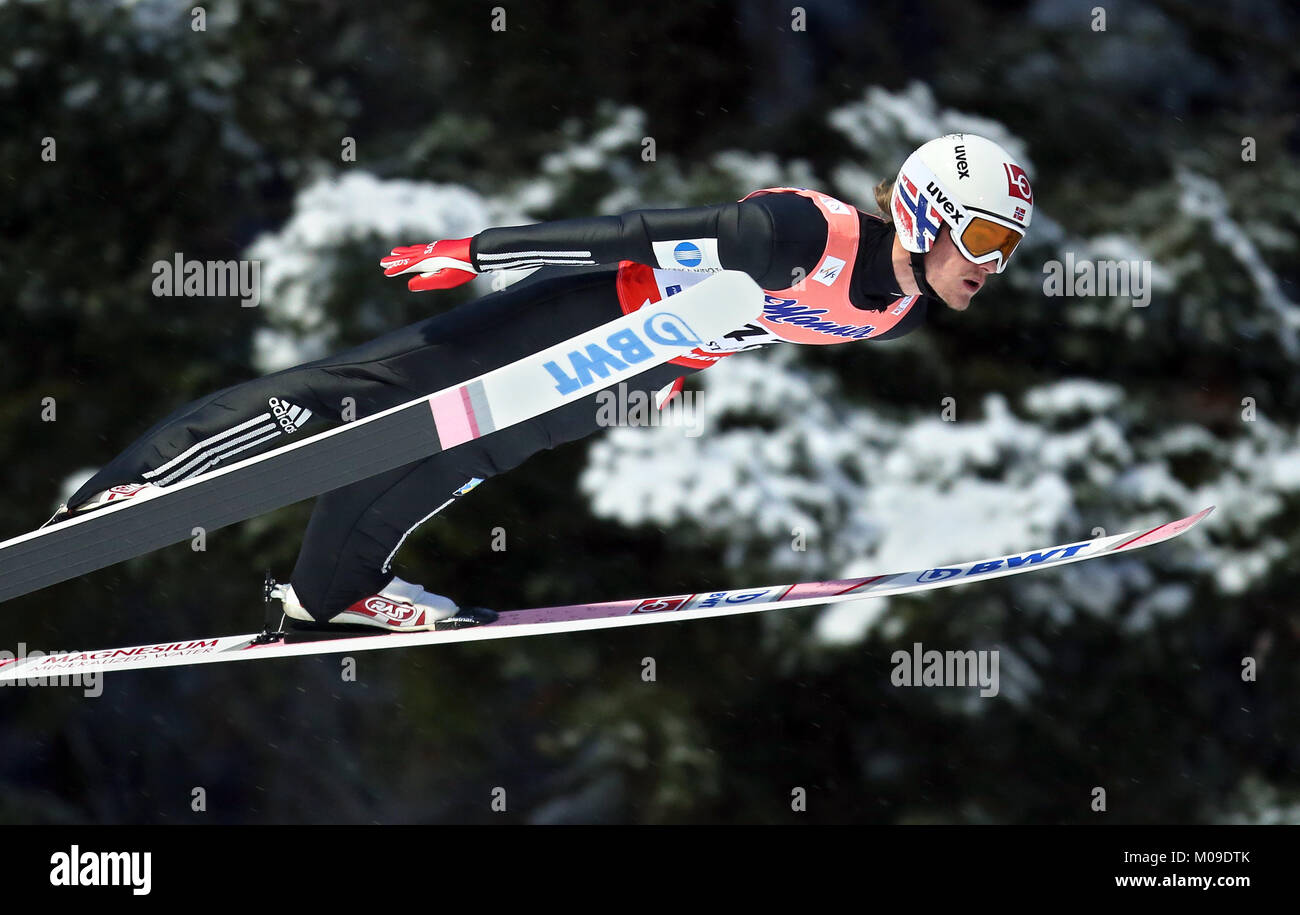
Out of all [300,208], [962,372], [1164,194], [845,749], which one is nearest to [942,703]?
[845,749]

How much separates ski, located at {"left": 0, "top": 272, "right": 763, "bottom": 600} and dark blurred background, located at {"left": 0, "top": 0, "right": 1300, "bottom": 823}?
389 centimetres

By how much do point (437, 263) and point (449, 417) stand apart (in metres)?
0.36

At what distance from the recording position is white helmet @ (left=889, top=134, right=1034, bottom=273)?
2.86 metres

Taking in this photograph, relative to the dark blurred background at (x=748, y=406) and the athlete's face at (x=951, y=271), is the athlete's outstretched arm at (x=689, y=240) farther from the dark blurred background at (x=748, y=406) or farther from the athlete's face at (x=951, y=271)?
the dark blurred background at (x=748, y=406)

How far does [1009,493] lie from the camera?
22.9 ft

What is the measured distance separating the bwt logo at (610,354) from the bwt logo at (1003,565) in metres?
1.24

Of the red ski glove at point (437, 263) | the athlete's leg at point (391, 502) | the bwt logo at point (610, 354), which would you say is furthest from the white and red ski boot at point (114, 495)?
the bwt logo at point (610, 354)

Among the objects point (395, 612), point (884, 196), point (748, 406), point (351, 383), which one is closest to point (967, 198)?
point (884, 196)

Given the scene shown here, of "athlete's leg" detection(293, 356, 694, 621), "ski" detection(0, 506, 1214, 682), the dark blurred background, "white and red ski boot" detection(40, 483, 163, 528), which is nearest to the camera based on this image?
"white and red ski boot" detection(40, 483, 163, 528)

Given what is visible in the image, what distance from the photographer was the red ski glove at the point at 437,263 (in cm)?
301

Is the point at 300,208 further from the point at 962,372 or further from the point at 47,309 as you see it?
the point at 962,372

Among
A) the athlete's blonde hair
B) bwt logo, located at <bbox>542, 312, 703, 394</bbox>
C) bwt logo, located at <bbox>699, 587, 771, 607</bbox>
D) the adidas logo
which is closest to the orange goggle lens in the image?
the athlete's blonde hair

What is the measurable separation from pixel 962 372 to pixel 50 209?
16.3 ft

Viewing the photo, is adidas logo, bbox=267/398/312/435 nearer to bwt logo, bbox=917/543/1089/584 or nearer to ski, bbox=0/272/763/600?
ski, bbox=0/272/763/600
